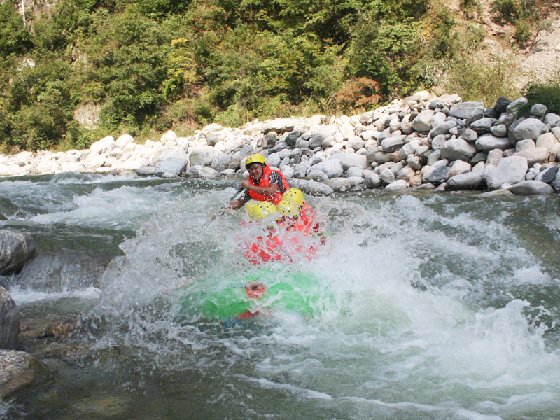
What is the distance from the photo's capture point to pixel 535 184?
8758 millimetres

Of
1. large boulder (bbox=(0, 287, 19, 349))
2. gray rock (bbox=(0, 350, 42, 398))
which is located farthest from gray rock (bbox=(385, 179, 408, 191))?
gray rock (bbox=(0, 350, 42, 398))

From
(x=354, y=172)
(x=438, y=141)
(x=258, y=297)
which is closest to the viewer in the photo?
(x=258, y=297)

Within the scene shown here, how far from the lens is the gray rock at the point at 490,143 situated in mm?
10102

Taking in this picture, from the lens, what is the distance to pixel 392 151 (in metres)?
11.7

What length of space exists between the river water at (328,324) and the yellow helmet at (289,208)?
1.58 feet

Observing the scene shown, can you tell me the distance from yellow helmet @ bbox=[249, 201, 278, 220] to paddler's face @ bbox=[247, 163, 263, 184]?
20.2 inches

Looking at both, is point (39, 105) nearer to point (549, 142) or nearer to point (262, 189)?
point (262, 189)

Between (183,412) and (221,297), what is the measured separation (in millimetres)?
1712

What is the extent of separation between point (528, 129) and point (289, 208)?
6.12 meters

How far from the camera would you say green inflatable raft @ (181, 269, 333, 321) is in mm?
4711

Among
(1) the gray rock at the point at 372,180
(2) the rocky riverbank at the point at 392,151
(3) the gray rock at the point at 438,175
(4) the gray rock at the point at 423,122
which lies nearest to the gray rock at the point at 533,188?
(2) the rocky riverbank at the point at 392,151

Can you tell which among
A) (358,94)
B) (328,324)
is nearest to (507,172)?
(328,324)

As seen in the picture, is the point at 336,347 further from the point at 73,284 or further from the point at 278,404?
the point at 73,284

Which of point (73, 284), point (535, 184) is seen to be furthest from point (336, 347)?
point (535, 184)
